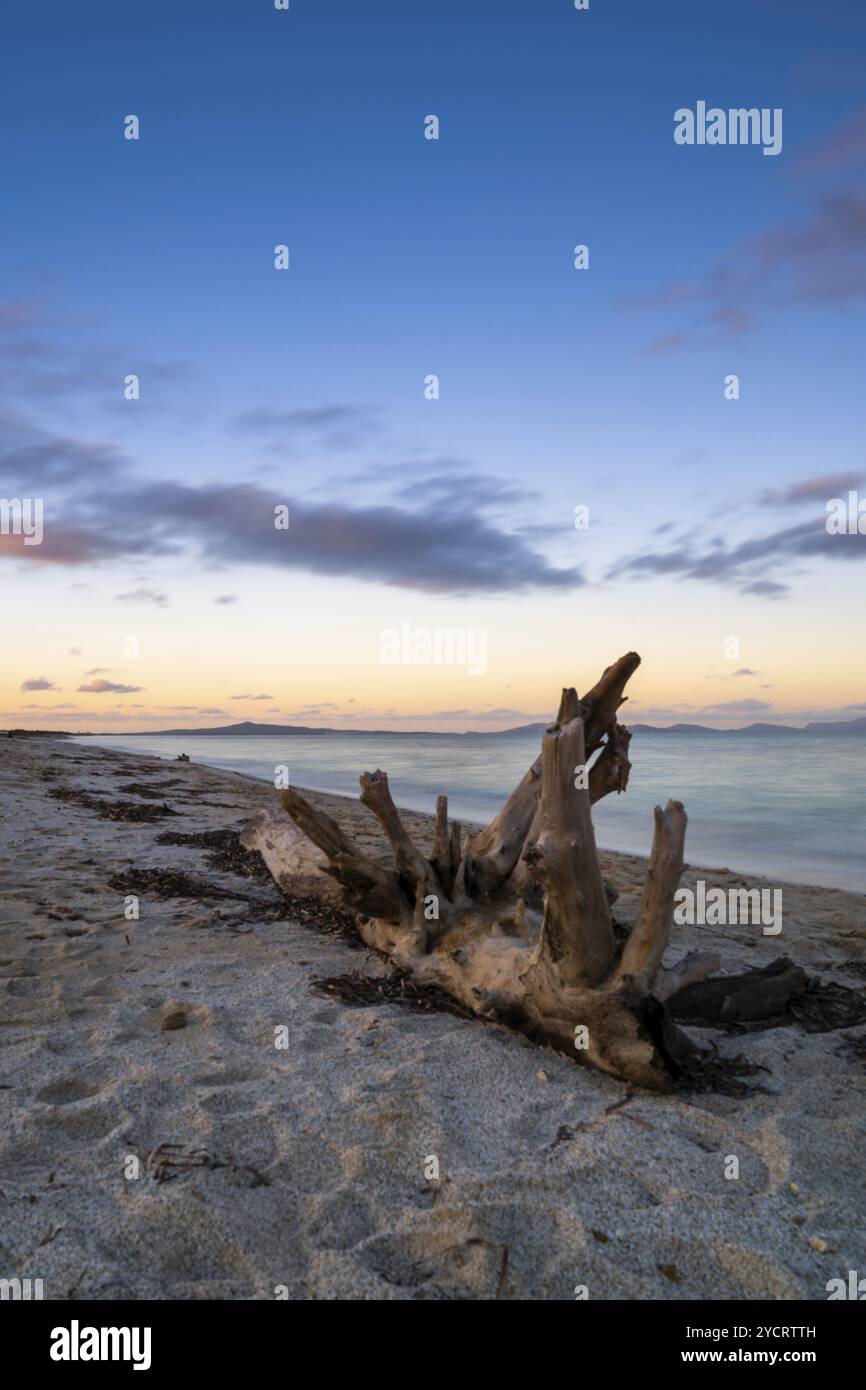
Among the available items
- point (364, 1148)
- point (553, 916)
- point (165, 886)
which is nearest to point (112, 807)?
point (165, 886)

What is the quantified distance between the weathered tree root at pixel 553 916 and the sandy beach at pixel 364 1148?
0.21m

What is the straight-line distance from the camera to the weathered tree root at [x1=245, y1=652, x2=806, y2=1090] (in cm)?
375

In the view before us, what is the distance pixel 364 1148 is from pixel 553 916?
4.47 ft

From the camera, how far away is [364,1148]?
9.98ft

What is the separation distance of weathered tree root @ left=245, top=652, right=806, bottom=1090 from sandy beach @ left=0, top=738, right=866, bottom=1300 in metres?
0.21

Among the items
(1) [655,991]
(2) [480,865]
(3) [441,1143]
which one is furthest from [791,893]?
(3) [441,1143]

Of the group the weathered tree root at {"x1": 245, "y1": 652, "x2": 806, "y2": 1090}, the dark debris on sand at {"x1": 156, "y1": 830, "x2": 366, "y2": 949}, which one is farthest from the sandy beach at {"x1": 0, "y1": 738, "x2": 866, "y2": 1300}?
the dark debris on sand at {"x1": 156, "y1": 830, "x2": 366, "y2": 949}

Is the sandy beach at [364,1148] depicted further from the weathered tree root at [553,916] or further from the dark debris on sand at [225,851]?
the dark debris on sand at [225,851]

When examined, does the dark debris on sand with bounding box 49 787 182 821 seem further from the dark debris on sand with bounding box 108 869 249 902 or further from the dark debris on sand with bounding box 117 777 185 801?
the dark debris on sand with bounding box 108 869 249 902

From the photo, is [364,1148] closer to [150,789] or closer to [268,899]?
[268,899]

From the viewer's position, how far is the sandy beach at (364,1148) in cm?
245

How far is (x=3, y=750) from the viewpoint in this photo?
23.0 meters
